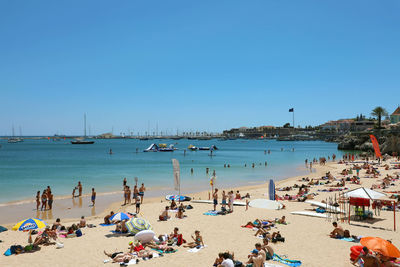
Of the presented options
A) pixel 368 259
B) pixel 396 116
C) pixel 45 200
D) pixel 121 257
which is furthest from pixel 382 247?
pixel 396 116

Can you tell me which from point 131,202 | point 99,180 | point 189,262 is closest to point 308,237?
point 189,262

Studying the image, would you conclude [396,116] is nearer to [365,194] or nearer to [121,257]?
[365,194]

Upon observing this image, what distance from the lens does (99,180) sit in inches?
1149

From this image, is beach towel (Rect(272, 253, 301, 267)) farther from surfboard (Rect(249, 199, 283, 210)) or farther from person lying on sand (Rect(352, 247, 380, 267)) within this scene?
surfboard (Rect(249, 199, 283, 210))

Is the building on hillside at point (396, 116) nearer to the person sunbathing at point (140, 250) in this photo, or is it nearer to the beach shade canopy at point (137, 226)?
the beach shade canopy at point (137, 226)

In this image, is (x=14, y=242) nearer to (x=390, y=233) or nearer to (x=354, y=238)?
(x=354, y=238)

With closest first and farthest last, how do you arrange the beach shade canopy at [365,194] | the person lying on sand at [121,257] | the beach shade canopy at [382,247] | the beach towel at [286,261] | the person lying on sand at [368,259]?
the person lying on sand at [368,259]
the beach shade canopy at [382,247]
the beach towel at [286,261]
the person lying on sand at [121,257]
the beach shade canopy at [365,194]

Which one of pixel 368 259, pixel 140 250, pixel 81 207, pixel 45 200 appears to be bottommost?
pixel 81 207

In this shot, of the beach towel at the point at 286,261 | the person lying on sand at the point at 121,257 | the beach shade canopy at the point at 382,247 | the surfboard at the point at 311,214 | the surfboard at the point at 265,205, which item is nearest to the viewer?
the beach shade canopy at the point at 382,247

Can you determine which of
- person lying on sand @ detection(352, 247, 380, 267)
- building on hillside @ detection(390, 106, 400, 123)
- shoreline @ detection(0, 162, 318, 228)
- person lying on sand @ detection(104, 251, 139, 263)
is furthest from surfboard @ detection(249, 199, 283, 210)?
building on hillside @ detection(390, 106, 400, 123)

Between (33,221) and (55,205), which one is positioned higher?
(33,221)

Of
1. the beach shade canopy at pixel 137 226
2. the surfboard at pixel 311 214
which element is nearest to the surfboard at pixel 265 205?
the surfboard at pixel 311 214

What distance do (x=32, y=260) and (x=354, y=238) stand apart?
34.1 feet

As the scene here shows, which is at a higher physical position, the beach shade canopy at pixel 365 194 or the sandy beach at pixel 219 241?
the beach shade canopy at pixel 365 194
